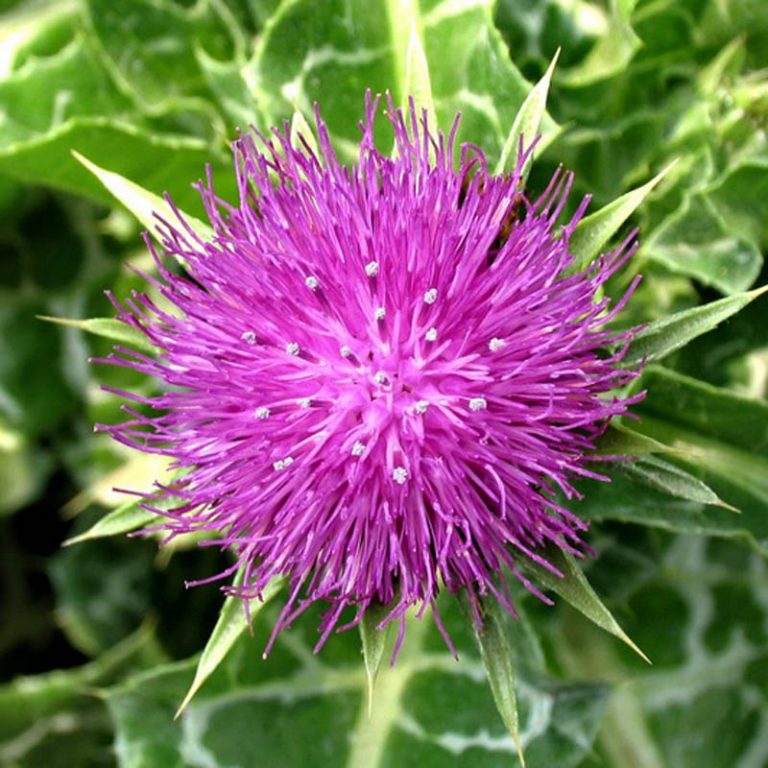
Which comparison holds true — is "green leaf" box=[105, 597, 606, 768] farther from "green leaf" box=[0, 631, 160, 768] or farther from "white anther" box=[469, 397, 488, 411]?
"white anther" box=[469, 397, 488, 411]

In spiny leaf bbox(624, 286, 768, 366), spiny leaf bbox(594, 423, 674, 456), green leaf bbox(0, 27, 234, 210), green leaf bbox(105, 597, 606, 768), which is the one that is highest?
green leaf bbox(0, 27, 234, 210)

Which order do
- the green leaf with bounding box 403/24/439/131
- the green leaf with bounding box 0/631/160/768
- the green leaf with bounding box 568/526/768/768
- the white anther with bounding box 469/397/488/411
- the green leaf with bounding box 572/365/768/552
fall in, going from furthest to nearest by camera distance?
the green leaf with bounding box 0/631/160/768 < the green leaf with bounding box 568/526/768/768 < the green leaf with bounding box 572/365/768/552 < the green leaf with bounding box 403/24/439/131 < the white anther with bounding box 469/397/488/411

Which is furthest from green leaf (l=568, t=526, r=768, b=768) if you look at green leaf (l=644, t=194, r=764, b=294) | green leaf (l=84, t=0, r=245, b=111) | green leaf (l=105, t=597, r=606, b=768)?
green leaf (l=84, t=0, r=245, b=111)

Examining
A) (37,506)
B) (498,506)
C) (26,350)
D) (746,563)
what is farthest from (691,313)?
(37,506)

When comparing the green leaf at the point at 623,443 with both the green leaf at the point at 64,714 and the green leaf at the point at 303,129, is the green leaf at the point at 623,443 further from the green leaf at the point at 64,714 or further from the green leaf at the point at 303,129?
the green leaf at the point at 64,714

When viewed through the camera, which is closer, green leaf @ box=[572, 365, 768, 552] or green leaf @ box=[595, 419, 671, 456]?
green leaf @ box=[595, 419, 671, 456]

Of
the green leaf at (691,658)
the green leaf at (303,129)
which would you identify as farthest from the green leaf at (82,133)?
the green leaf at (691,658)
